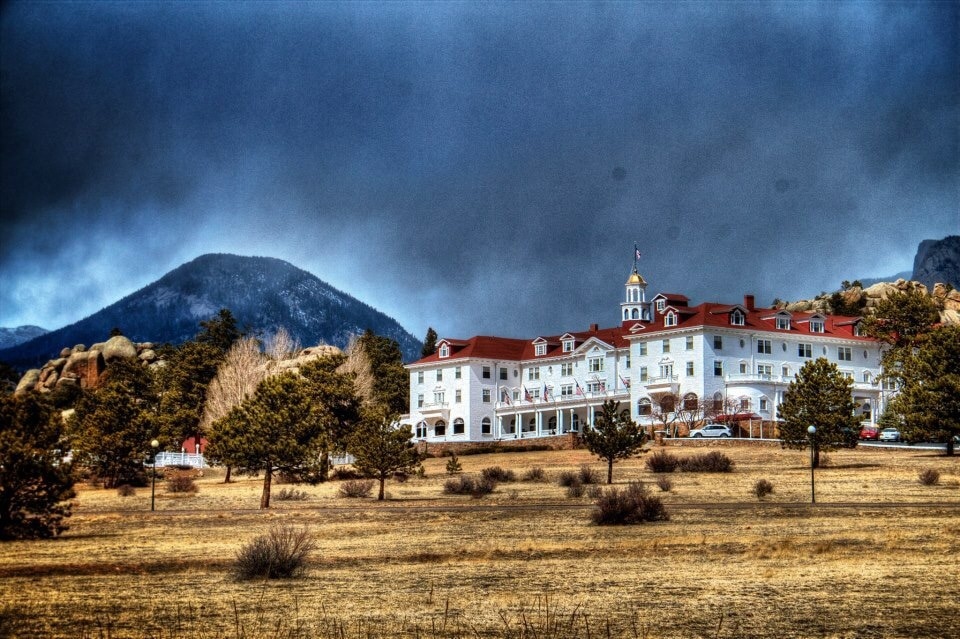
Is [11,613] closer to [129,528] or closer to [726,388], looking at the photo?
[129,528]

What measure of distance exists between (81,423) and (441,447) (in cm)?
3180

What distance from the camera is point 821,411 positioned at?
5572cm

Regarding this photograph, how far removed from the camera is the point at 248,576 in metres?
22.5

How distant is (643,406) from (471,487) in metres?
45.8

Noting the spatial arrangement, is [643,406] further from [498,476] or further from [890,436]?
[498,476]

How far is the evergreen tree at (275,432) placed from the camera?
1913 inches

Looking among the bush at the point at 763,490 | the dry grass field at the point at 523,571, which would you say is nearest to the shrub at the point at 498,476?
the dry grass field at the point at 523,571

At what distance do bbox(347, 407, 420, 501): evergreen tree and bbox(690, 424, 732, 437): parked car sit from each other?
31.3m

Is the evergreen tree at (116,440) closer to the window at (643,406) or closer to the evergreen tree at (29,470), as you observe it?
the evergreen tree at (29,470)

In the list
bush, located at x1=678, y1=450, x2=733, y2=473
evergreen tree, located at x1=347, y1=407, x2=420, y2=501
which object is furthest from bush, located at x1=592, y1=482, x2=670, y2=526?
bush, located at x1=678, y1=450, x2=733, y2=473

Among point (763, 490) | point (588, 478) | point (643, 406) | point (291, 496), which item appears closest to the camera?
point (763, 490)

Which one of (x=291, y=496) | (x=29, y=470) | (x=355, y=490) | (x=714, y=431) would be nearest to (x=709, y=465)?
(x=355, y=490)

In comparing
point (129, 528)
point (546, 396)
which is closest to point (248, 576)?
point (129, 528)

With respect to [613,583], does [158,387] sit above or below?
above
